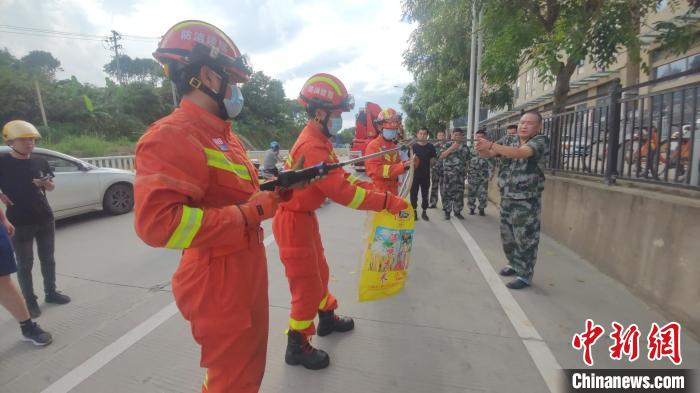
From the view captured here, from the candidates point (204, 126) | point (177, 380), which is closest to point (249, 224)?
point (204, 126)

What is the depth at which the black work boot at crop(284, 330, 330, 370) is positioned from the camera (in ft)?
8.07

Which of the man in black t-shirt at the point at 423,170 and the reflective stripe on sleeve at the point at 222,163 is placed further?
the man in black t-shirt at the point at 423,170

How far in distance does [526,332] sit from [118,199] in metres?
7.76

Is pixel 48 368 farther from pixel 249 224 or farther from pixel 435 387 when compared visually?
pixel 435 387

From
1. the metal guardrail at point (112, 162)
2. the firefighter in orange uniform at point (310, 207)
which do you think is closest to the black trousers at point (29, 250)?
the firefighter in orange uniform at point (310, 207)

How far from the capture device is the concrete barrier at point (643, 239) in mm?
2939

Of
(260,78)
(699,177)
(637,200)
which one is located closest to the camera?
(699,177)

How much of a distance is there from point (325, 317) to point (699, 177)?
351 cm

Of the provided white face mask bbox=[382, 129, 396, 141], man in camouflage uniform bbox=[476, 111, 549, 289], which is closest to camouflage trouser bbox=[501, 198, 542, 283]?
man in camouflage uniform bbox=[476, 111, 549, 289]

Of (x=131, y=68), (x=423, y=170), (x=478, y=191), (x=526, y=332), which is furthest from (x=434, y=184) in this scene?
(x=131, y=68)

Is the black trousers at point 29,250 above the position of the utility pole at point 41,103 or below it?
below

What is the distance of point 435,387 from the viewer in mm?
2273

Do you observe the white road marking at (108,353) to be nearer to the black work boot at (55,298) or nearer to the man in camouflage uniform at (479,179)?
the black work boot at (55,298)

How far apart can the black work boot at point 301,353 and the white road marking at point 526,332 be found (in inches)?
57.7
